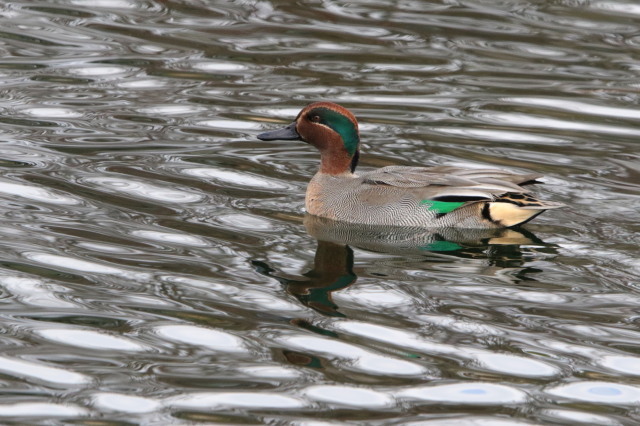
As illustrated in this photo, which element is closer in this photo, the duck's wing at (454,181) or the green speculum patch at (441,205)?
the duck's wing at (454,181)

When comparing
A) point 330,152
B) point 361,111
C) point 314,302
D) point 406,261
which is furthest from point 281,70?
point 314,302

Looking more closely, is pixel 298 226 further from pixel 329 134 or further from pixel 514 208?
pixel 514 208

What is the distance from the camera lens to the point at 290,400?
591 centimetres

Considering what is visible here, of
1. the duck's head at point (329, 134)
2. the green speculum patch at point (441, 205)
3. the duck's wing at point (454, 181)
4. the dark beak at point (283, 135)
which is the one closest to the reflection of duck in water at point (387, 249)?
the green speculum patch at point (441, 205)

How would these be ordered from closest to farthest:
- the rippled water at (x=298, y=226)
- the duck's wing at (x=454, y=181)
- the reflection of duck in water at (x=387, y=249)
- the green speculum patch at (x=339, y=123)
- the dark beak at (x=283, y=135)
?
the rippled water at (x=298, y=226)
the reflection of duck in water at (x=387, y=249)
the duck's wing at (x=454, y=181)
the green speculum patch at (x=339, y=123)
the dark beak at (x=283, y=135)


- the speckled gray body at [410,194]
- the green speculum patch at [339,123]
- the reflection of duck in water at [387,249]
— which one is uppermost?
the green speculum patch at [339,123]

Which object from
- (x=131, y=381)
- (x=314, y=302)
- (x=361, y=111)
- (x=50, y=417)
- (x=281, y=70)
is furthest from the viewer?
(x=281, y=70)

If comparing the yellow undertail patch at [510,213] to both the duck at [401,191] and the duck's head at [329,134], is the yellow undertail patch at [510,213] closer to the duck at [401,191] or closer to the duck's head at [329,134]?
the duck at [401,191]

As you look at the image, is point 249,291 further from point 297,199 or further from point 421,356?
point 297,199

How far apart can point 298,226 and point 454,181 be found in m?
1.08

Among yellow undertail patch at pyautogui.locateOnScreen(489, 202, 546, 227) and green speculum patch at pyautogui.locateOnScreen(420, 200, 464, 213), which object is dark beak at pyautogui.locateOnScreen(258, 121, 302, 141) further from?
yellow undertail patch at pyautogui.locateOnScreen(489, 202, 546, 227)

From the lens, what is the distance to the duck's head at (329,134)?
9.30m

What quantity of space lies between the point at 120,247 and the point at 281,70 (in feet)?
17.3

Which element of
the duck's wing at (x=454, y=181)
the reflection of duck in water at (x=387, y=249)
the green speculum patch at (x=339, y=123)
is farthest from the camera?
the green speculum patch at (x=339, y=123)
